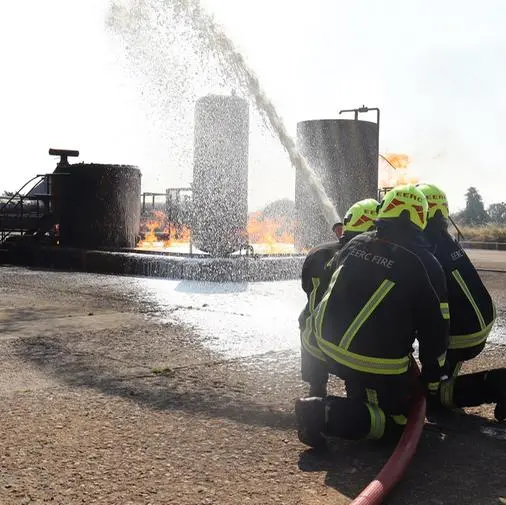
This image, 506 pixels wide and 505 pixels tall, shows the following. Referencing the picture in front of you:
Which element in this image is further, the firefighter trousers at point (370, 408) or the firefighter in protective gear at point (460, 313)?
the firefighter in protective gear at point (460, 313)

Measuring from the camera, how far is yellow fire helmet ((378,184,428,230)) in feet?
11.3

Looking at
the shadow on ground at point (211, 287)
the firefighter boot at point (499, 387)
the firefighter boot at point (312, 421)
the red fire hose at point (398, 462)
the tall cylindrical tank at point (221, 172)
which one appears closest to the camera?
the red fire hose at point (398, 462)

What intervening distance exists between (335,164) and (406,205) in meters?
15.8

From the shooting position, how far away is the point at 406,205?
3.43 meters

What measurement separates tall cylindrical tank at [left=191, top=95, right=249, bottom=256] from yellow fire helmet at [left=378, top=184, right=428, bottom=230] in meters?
11.9

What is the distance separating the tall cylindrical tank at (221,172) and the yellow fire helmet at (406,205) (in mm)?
11929


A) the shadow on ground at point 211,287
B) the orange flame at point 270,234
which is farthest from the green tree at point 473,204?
the shadow on ground at point 211,287

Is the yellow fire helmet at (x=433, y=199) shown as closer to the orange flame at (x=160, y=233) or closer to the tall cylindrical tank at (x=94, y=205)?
the orange flame at (x=160, y=233)

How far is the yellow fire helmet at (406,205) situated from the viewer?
3430mm

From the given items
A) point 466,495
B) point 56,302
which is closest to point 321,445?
point 466,495

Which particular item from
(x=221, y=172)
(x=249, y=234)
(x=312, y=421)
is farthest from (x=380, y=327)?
(x=249, y=234)

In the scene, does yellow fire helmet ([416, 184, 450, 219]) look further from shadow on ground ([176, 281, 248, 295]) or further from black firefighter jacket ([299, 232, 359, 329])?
shadow on ground ([176, 281, 248, 295])

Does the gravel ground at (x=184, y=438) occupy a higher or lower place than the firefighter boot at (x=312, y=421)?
lower

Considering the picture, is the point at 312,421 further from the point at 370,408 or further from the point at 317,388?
the point at 317,388
